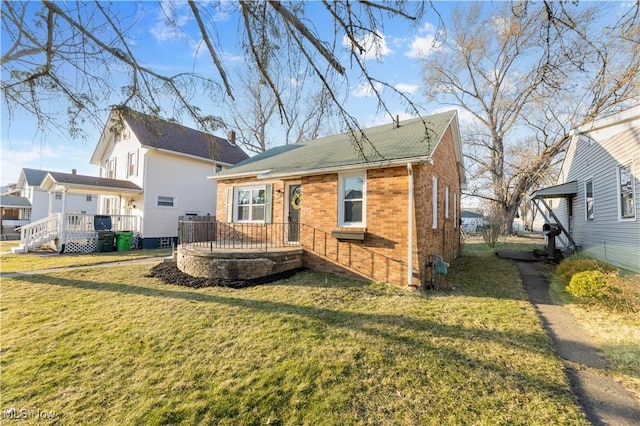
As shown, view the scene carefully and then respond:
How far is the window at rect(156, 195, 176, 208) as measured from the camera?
636 inches

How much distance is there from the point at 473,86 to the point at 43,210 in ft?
143

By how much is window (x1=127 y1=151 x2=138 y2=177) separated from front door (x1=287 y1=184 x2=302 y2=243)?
11781 mm

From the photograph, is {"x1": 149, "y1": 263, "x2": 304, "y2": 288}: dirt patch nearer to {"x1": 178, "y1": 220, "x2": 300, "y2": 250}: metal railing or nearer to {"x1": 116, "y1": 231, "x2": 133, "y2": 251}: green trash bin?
{"x1": 178, "y1": 220, "x2": 300, "y2": 250}: metal railing

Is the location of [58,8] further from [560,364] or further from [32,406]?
[560,364]

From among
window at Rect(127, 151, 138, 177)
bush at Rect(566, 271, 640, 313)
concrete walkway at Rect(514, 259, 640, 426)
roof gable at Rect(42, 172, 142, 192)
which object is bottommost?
concrete walkway at Rect(514, 259, 640, 426)

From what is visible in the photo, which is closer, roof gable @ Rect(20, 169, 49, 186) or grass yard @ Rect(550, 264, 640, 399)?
grass yard @ Rect(550, 264, 640, 399)

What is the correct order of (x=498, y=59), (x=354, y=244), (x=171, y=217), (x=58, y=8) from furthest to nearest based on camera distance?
1. (x=498, y=59)
2. (x=171, y=217)
3. (x=354, y=244)
4. (x=58, y=8)

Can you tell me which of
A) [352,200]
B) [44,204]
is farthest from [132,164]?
[44,204]

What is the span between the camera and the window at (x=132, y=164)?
16.4 metres

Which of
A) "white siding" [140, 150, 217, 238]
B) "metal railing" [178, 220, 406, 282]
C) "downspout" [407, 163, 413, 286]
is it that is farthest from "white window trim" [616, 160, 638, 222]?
"white siding" [140, 150, 217, 238]

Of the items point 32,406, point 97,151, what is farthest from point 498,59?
point 97,151

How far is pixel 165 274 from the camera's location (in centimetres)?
830

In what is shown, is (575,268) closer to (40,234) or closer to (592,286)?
(592,286)

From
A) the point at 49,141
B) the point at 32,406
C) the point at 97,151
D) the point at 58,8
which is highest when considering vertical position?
the point at 97,151
